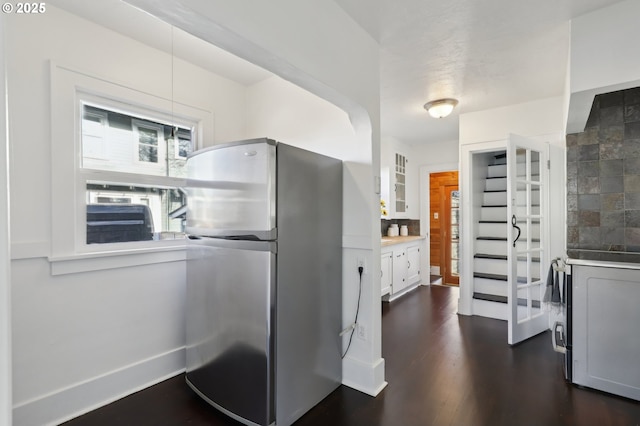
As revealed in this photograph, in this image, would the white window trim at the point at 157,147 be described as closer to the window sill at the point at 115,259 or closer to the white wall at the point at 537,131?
the window sill at the point at 115,259

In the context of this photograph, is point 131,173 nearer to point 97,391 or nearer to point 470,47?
point 97,391

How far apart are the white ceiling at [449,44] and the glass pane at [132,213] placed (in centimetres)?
113

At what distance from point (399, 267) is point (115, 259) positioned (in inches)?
146

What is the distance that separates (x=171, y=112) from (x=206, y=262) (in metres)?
1.33

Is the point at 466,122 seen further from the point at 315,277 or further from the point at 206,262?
the point at 206,262

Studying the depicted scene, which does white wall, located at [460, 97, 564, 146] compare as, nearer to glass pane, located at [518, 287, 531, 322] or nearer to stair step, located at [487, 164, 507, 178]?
stair step, located at [487, 164, 507, 178]

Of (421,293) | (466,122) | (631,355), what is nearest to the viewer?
(631,355)

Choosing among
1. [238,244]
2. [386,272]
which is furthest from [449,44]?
[386,272]

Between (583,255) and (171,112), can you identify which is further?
(171,112)

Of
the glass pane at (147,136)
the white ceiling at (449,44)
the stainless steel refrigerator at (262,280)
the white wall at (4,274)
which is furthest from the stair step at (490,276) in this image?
the white wall at (4,274)

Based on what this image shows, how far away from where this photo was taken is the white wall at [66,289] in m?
1.77

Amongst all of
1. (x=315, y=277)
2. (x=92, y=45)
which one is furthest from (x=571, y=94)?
(x=92, y=45)

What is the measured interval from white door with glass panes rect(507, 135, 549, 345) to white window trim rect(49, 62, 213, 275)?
324cm

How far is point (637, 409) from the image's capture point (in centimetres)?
197
